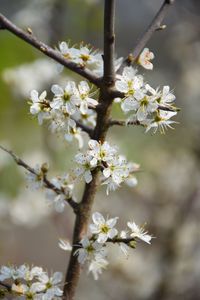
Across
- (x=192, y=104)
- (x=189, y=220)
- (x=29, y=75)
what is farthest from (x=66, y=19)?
(x=189, y=220)

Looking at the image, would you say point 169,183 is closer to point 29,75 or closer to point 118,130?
point 118,130

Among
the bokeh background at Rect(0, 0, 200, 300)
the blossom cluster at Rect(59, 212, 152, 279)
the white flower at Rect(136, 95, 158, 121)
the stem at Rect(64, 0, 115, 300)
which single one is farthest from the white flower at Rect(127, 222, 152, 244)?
the bokeh background at Rect(0, 0, 200, 300)

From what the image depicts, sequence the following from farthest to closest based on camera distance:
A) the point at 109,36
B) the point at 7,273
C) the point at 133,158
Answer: the point at 133,158 → the point at 7,273 → the point at 109,36

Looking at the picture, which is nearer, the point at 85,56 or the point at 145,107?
the point at 145,107

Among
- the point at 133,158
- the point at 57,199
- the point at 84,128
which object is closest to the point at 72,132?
the point at 84,128

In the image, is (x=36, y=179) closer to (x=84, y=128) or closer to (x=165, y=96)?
(x=84, y=128)

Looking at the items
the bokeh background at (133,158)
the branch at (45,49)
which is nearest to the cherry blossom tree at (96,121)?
the branch at (45,49)
